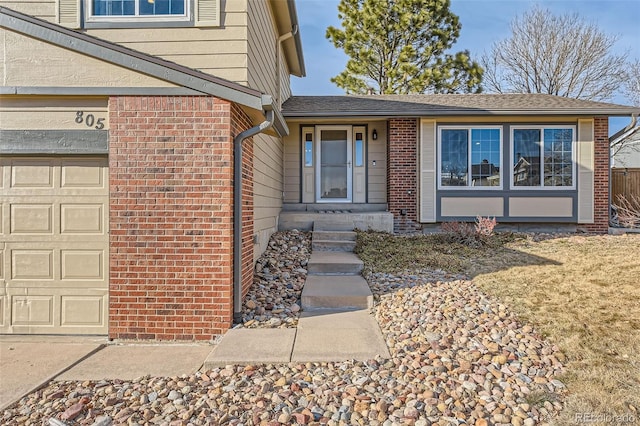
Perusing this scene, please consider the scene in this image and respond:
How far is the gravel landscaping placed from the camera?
8.16 ft

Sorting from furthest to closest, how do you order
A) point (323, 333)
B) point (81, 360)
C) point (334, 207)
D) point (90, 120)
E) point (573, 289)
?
point (334, 207), point (573, 289), point (90, 120), point (323, 333), point (81, 360)

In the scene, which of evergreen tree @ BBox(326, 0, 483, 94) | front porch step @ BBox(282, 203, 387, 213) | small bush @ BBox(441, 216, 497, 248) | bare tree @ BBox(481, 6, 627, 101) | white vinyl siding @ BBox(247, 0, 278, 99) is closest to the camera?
white vinyl siding @ BBox(247, 0, 278, 99)

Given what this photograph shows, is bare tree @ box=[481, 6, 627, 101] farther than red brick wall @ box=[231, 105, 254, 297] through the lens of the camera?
Yes

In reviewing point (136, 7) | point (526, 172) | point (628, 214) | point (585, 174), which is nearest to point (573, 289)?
point (526, 172)

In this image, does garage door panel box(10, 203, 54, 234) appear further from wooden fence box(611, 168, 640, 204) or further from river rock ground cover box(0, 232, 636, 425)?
wooden fence box(611, 168, 640, 204)

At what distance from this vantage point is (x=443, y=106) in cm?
880

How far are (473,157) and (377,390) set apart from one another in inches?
285

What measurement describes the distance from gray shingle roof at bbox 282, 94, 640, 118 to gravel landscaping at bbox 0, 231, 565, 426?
5.77 meters

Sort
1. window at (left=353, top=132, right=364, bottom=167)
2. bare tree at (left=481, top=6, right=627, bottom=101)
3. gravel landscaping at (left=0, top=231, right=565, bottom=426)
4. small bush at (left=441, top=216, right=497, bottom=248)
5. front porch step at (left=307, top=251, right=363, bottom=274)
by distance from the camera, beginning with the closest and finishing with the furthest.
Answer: gravel landscaping at (left=0, top=231, right=565, bottom=426) → front porch step at (left=307, top=251, right=363, bottom=274) → small bush at (left=441, top=216, right=497, bottom=248) → window at (left=353, top=132, right=364, bottom=167) → bare tree at (left=481, top=6, right=627, bottom=101)

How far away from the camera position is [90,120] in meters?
3.93

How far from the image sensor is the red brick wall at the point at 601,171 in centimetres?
855

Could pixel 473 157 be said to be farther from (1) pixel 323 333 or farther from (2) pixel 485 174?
(1) pixel 323 333

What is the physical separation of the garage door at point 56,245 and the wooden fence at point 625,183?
12.4m

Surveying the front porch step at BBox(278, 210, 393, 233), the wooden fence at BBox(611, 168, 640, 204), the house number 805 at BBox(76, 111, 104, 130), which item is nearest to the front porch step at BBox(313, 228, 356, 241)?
the front porch step at BBox(278, 210, 393, 233)
